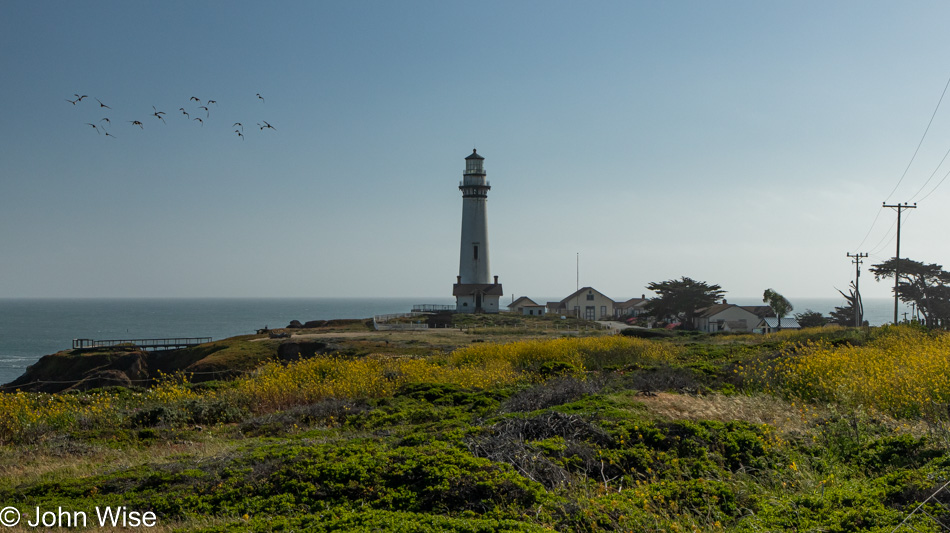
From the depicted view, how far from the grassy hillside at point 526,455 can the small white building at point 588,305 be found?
70547mm

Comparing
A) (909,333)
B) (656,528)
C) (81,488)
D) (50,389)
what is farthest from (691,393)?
(50,389)

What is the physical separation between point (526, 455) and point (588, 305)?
78507 mm

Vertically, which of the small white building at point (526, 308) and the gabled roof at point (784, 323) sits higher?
the small white building at point (526, 308)

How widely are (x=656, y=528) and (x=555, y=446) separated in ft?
6.63

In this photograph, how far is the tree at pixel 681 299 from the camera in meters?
68.1

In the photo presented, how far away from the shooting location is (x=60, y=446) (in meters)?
10.0

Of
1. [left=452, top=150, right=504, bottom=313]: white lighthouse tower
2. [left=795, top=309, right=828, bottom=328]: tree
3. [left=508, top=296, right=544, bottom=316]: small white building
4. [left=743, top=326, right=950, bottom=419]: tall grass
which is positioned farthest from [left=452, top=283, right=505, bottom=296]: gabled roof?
[left=743, top=326, right=950, bottom=419]: tall grass

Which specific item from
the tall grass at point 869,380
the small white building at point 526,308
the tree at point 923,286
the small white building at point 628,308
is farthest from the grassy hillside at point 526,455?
the small white building at point 628,308

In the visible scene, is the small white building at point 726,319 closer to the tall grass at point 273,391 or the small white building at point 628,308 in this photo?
the small white building at point 628,308

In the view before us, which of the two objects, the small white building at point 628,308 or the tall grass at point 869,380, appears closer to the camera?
the tall grass at point 869,380

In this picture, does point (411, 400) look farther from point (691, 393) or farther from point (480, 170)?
point (480, 170)

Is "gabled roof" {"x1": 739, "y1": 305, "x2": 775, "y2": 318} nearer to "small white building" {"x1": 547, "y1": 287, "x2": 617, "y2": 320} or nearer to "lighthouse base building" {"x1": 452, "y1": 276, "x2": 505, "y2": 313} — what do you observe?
"small white building" {"x1": 547, "y1": 287, "x2": 617, "y2": 320}

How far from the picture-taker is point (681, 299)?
68.3 meters

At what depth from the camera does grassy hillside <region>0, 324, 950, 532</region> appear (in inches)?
219
